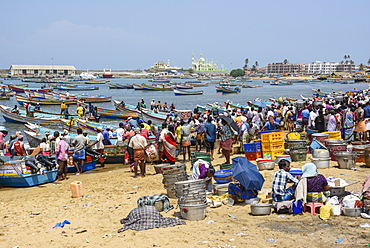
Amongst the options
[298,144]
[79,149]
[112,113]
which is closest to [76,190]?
[79,149]

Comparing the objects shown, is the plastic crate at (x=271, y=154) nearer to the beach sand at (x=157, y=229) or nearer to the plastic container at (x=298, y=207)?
the beach sand at (x=157, y=229)

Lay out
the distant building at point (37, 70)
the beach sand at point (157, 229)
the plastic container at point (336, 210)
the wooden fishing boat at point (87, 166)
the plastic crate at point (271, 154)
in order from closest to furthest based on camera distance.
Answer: the beach sand at point (157, 229) < the plastic container at point (336, 210) < the plastic crate at point (271, 154) < the wooden fishing boat at point (87, 166) < the distant building at point (37, 70)

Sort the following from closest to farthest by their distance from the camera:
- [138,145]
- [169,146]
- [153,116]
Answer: [138,145], [169,146], [153,116]

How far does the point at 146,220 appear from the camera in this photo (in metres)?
7.20

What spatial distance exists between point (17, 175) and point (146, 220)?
6.03m

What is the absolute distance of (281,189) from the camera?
7.56 m

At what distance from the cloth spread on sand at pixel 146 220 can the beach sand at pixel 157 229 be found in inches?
5.0

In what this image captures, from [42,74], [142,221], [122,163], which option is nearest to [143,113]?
[122,163]

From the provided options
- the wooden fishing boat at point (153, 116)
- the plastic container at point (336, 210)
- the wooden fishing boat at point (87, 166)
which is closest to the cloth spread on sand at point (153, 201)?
the plastic container at point (336, 210)

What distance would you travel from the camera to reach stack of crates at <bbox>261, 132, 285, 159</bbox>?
1159 centimetres

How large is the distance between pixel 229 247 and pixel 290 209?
1.86 meters

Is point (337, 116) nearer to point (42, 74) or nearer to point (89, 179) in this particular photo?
point (89, 179)

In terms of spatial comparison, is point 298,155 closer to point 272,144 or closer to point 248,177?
point 272,144

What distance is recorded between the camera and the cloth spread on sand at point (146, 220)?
708 centimetres
